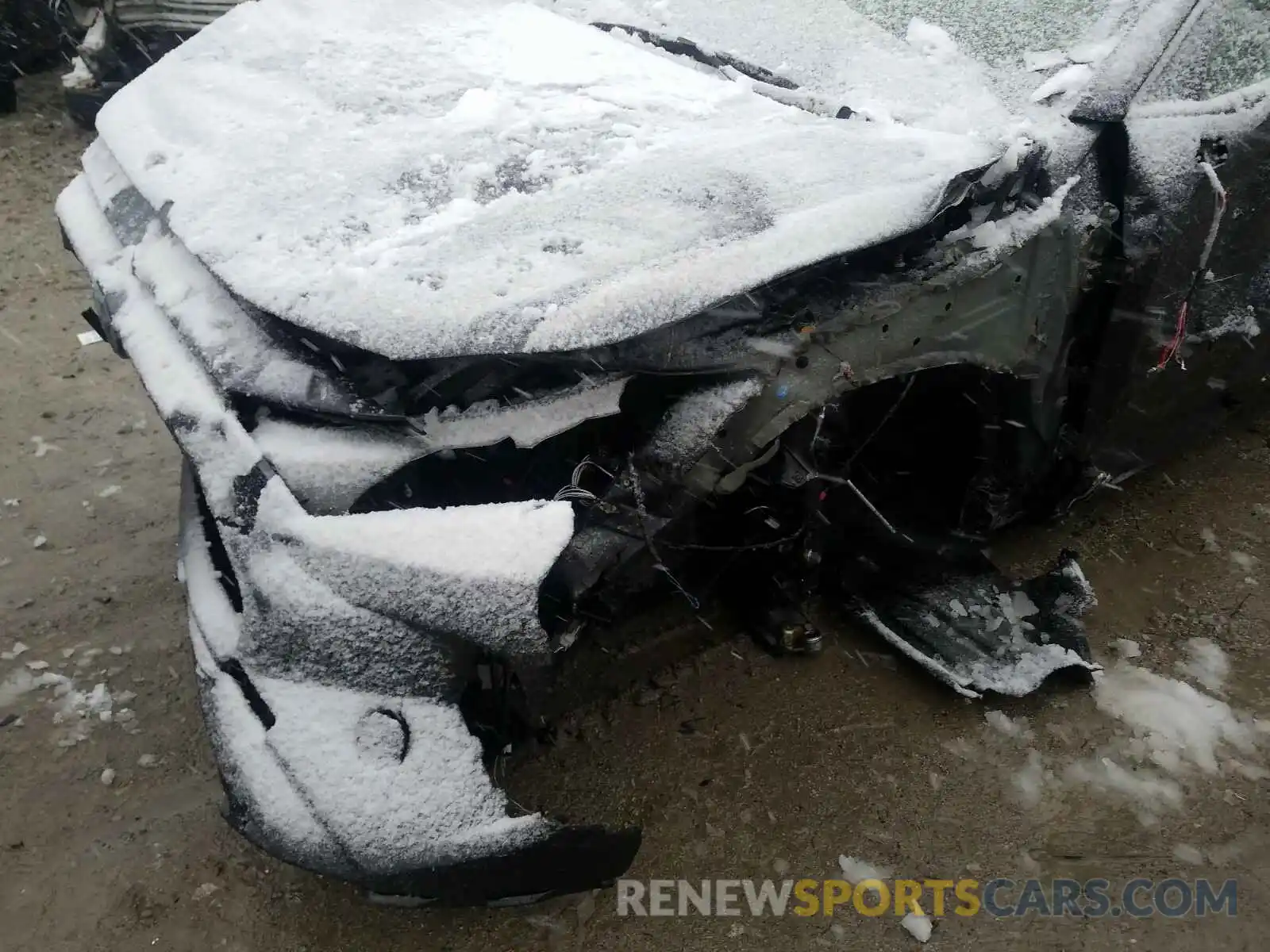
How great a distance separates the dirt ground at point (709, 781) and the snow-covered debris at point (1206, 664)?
0.12 ft

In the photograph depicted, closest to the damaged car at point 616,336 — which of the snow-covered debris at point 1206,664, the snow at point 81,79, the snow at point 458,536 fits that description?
the snow at point 458,536

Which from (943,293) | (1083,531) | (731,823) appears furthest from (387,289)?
(1083,531)

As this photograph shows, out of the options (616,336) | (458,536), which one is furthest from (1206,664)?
(458,536)

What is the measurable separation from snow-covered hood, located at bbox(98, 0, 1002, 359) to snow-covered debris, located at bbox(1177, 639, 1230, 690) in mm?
1633

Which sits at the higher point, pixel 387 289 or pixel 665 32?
pixel 665 32

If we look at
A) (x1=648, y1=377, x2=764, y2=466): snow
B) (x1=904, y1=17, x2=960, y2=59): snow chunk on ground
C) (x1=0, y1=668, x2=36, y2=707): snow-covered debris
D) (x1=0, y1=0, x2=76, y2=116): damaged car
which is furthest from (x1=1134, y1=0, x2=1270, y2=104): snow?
(x1=0, y1=0, x2=76, y2=116): damaged car

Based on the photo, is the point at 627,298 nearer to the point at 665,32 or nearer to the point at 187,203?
the point at 187,203

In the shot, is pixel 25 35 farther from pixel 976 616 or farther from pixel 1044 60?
pixel 976 616

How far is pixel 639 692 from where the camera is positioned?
254 cm

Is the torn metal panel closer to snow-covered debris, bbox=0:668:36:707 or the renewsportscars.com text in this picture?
the renewsportscars.com text

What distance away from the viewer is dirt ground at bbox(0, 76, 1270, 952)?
2.03 meters

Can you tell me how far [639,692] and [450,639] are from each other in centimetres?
103

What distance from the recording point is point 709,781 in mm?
2336

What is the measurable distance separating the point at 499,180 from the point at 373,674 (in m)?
1.15
